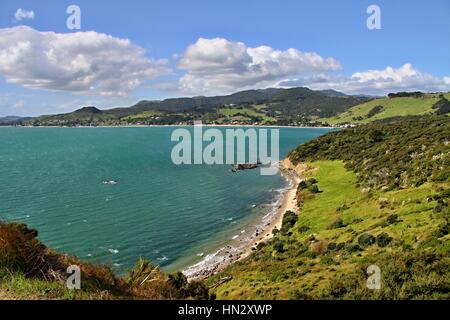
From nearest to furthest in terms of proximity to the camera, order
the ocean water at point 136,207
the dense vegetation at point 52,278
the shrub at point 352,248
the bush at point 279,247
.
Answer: the dense vegetation at point 52,278, the shrub at point 352,248, the bush at point 279,247, the ocean water at point 136,207

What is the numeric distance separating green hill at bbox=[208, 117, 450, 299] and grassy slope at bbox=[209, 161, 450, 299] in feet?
0.31

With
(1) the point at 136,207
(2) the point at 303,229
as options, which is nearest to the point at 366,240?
(2) the point at 303,229

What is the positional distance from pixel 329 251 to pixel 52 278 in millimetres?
30209

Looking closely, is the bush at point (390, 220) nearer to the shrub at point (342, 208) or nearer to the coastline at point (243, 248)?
the shrub at point (342, 208)

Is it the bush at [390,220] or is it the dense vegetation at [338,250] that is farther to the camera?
the bush at [390,220]

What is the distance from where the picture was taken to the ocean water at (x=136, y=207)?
47.5 m

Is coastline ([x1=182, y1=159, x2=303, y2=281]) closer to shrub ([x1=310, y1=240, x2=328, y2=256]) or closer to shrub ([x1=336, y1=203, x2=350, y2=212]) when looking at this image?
shrub ([x1=336, y1=203, x2=350, y2=212])

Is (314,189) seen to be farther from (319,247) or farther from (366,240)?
(366,240)

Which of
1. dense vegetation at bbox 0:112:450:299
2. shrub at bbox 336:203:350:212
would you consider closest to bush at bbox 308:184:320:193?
dense vegetation at bbox 0:112:450:299

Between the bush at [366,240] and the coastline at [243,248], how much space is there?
1414 cm

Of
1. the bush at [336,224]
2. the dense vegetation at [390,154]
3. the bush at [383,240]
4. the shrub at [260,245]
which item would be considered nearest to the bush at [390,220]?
the bush at [383,240]

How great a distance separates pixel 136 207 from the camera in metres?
66.1

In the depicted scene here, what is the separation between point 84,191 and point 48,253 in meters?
70.5
